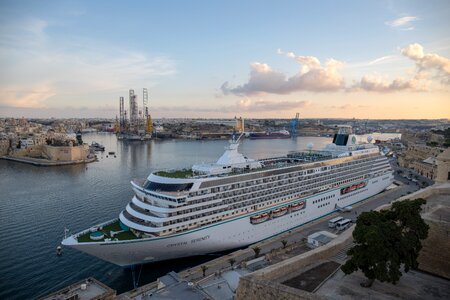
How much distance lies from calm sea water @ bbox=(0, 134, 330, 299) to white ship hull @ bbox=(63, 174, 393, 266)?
2.60 ft

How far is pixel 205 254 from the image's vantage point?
53.0 ft

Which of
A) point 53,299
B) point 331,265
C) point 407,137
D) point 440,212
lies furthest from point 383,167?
point 407,137

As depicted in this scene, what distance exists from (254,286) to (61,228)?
1611 centimetres

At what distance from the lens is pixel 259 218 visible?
1766 centimetres

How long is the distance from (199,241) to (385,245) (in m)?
8.75

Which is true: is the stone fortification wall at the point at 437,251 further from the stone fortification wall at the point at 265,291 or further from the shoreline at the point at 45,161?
the shoreline at the point at 45,161

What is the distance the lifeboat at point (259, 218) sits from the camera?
56.9 ft

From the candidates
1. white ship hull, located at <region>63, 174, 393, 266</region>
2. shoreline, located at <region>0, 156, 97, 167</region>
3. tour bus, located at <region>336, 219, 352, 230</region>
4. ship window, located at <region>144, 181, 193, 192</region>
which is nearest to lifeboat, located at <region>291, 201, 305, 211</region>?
white ship hull, located at <region>63, 174, 393, 266</region>

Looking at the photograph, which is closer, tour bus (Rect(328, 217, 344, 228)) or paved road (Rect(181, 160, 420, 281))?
paved road (Rect(181, 160, 420, 281))

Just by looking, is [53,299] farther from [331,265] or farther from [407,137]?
[407,137]

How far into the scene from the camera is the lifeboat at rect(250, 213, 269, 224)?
683 inches

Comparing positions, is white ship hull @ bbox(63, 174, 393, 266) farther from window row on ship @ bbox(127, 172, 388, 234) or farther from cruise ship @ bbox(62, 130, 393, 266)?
window row on ship @ bbox(127, 172, 388, 234)

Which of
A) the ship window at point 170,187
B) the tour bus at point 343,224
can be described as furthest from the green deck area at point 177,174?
the tour bus at point 343,224

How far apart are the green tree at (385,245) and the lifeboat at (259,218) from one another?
826 cm
